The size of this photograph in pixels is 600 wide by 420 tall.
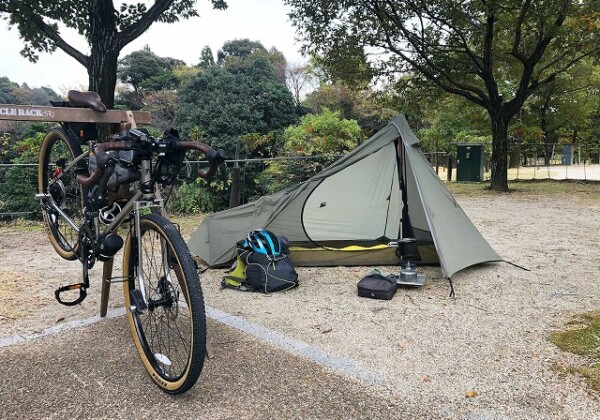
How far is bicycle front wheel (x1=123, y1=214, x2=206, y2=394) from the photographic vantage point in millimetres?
2014

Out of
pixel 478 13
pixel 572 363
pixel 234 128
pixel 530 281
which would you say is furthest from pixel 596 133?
pixel 572 363

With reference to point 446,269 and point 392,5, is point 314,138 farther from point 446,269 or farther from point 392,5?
point 446,269

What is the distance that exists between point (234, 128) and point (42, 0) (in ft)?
24.2

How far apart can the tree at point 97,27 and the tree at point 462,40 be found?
18.6 feet

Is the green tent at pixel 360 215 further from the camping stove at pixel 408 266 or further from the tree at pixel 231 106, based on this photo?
the tree at pixel 231 106

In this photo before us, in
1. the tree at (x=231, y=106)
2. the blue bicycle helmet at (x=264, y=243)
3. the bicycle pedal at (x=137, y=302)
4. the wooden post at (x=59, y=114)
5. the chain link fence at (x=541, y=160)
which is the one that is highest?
the tree at (x=231, y=106)

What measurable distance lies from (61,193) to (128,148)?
1.57 metres

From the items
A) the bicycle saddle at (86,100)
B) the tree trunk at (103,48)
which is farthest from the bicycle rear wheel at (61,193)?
the tree trunk at (103,48)

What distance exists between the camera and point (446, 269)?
12.9 feet

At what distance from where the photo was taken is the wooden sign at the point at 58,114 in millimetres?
2740

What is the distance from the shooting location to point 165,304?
2.32 m

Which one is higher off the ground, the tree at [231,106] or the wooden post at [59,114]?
the tree at [231,106]

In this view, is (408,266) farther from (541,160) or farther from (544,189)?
(541,160)

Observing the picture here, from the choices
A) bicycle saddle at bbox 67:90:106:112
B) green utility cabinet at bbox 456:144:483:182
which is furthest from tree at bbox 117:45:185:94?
bicycle saddle at bbox 67:90:106:112
